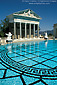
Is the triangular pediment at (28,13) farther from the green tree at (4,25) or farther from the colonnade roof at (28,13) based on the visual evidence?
the green tree at (4,25)

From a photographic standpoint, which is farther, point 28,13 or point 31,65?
point 28,13

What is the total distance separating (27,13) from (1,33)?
907 centimetres

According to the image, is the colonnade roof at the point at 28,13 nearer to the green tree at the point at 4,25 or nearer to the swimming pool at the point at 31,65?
the green tree at the point at 4,25

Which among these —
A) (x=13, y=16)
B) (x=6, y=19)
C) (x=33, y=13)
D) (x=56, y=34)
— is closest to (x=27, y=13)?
(x=33, y=13)

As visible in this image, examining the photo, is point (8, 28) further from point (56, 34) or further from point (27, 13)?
point (56, 34)

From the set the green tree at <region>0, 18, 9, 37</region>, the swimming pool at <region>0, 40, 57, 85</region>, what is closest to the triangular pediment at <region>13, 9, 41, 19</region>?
the green tree at <region>0, 18, 9, 37</region>

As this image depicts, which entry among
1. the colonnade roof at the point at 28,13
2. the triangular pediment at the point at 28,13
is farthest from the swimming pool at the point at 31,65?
the triangular pediment at the point at 28,13

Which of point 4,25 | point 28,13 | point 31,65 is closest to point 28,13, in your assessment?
point 28,13

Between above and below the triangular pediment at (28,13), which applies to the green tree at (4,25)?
below

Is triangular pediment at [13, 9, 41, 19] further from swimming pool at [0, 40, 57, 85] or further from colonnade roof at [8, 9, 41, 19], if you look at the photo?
swimming pool at [0, 40, 57, 85]

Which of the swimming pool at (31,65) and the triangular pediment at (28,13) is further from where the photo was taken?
the triangular pediment at (28,13)

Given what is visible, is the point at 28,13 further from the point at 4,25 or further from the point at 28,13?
the point at 4,25

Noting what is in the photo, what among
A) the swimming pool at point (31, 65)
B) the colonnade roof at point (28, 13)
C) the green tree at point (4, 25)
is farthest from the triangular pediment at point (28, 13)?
the swimming pool at point (31, 65)

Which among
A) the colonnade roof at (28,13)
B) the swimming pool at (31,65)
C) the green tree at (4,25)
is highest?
the colonnade roof at (28,13)
